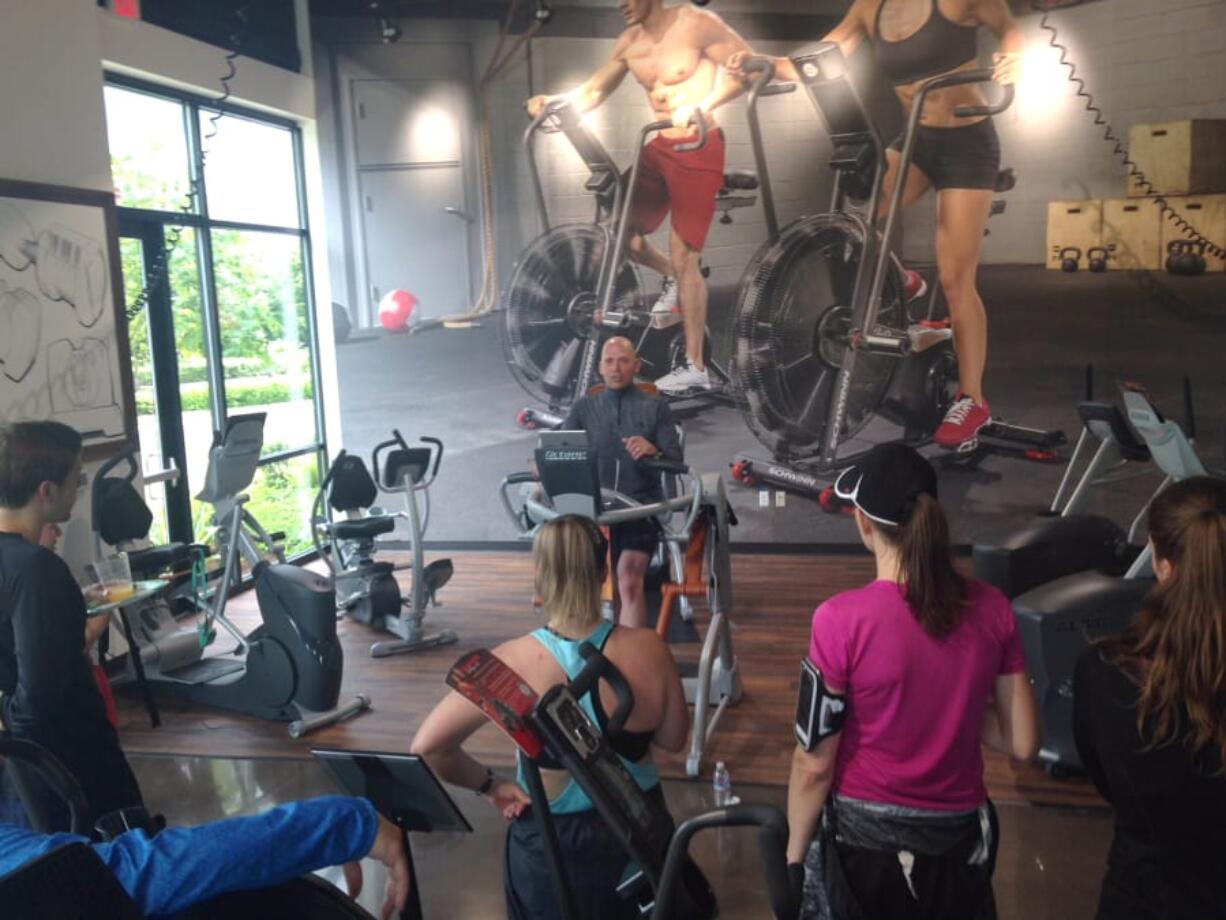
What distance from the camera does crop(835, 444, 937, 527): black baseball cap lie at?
1814 mm

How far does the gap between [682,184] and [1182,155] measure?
122 inches

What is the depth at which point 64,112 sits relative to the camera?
5148 mm

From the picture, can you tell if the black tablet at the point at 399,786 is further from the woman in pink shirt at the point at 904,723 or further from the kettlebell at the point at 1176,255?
the kettlebell at the point at 1176,255

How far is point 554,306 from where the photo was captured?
7738 mm

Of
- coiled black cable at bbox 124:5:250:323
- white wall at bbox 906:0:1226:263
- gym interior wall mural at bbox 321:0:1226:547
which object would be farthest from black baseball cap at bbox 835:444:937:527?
white wall at bbox 906:0:1226:263

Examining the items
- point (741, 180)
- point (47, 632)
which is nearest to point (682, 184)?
point (741, 180)

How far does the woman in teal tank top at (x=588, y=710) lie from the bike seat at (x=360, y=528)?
3.97 metres

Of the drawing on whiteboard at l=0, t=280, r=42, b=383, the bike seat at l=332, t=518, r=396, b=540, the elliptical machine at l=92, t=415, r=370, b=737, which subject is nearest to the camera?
the elliptical machine at l=92, t=415, r=370, b=737

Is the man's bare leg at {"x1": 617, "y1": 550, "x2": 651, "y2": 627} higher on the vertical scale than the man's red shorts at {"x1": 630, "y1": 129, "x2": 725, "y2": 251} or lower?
lower

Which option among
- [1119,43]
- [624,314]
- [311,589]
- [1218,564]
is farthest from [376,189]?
[1218,564]

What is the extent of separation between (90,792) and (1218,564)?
252cm

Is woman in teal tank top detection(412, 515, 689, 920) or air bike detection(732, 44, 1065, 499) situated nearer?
woman in teal tank top detection(412, 515, 689, 920)

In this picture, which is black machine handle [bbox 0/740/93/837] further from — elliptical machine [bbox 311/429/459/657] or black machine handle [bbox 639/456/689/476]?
elliptical machine [bbox 311/429/459/657]

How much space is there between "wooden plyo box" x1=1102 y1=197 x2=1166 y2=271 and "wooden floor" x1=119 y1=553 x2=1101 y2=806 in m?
2.50
